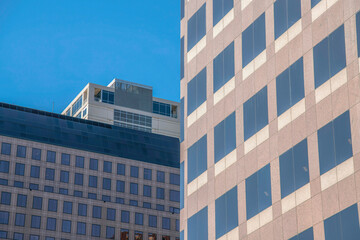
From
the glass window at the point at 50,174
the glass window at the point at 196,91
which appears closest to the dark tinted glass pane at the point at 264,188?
the glass window at the point at 196,91

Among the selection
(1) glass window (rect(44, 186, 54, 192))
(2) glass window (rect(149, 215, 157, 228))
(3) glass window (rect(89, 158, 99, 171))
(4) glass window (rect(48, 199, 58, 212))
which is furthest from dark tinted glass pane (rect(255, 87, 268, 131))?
(2) glass window (rect(149, 215, 157, 228))

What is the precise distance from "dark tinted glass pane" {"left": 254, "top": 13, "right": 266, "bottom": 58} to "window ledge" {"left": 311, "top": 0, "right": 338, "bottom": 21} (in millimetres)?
5944

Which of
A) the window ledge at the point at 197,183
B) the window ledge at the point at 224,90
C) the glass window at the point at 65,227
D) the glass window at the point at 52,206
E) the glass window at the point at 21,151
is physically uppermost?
the glass window at the point at 21,151

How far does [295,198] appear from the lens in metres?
50.4

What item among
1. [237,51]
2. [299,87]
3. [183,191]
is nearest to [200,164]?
[183,191]

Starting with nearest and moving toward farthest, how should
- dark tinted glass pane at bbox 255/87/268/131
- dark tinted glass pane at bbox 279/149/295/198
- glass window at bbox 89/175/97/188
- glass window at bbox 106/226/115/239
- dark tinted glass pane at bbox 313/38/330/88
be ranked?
1. dark tinted glass pane at bbox 313/38/330/88
2. dark tinted glass pane at bbox 279/149/295/198
3. dark tinted glass pane at bbox 255/87/268/131
4. glass window at bbox 106/226/115/239
5. glass window at bbox 89/175/97/188

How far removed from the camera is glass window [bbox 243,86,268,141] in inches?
2200

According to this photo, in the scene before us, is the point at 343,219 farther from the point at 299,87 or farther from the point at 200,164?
the point at 200,164

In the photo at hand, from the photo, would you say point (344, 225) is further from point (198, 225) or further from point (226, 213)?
point (198, 225)

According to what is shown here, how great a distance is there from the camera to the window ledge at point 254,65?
188 feet

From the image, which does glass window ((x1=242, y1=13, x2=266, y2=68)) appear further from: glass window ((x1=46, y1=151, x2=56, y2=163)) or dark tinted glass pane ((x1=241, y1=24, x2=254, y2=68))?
glass window ((x1=46, y1=151, x2=56, y2=163))

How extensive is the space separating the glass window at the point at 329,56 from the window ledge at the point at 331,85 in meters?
0.23

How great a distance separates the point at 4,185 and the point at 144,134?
3525cm

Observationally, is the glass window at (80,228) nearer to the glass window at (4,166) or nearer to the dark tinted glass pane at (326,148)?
the glass window at (4,166)
